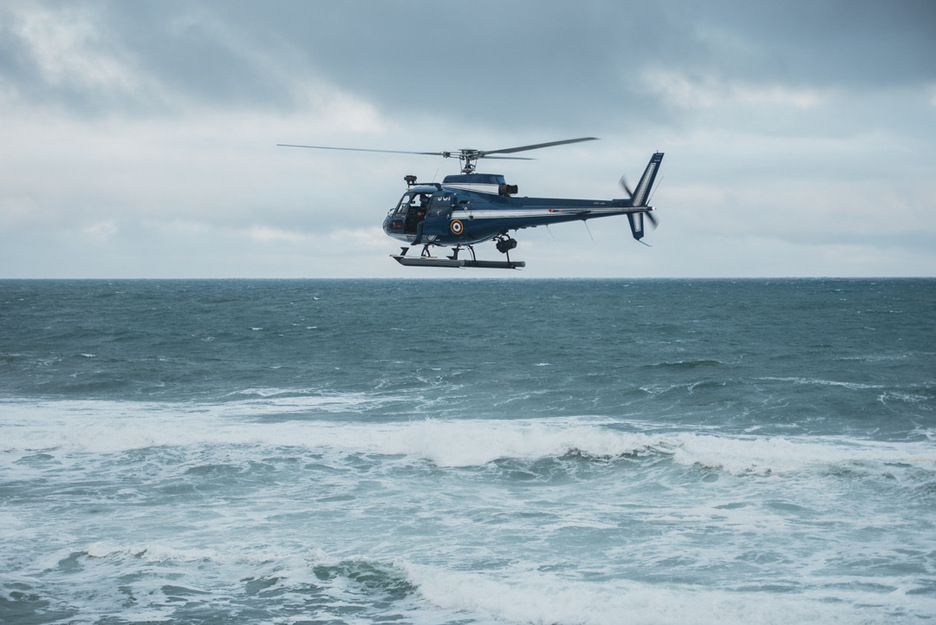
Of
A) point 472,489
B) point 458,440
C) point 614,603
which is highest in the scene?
point 458,440

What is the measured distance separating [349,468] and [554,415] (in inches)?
353

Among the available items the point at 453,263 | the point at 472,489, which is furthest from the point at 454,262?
the point at 472,489

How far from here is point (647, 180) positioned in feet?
62.8

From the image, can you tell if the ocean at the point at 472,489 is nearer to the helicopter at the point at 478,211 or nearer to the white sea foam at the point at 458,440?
the white sea foam at the point at 458,440

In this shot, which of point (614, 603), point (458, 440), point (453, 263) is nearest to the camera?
point (614, 603)

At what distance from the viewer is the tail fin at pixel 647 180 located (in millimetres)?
19141

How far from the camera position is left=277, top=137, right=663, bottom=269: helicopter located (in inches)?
754

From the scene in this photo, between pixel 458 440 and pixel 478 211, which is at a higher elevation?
pixel 478 211

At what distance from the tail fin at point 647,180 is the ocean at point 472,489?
6668 millimetres

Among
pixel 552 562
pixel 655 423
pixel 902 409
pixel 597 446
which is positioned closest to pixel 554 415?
pixel 655 423

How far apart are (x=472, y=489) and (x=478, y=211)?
6653 millimetres

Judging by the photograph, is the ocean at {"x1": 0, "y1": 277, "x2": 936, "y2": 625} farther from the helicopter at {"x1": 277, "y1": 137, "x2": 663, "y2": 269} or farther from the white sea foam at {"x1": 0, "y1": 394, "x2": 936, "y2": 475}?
the helicopter at {"x1": 277, "y1": 137, "x2": 663, "y2": 269}

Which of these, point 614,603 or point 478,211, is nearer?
point 614,603

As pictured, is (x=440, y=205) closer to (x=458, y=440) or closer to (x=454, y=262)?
(x=454, y=262)
